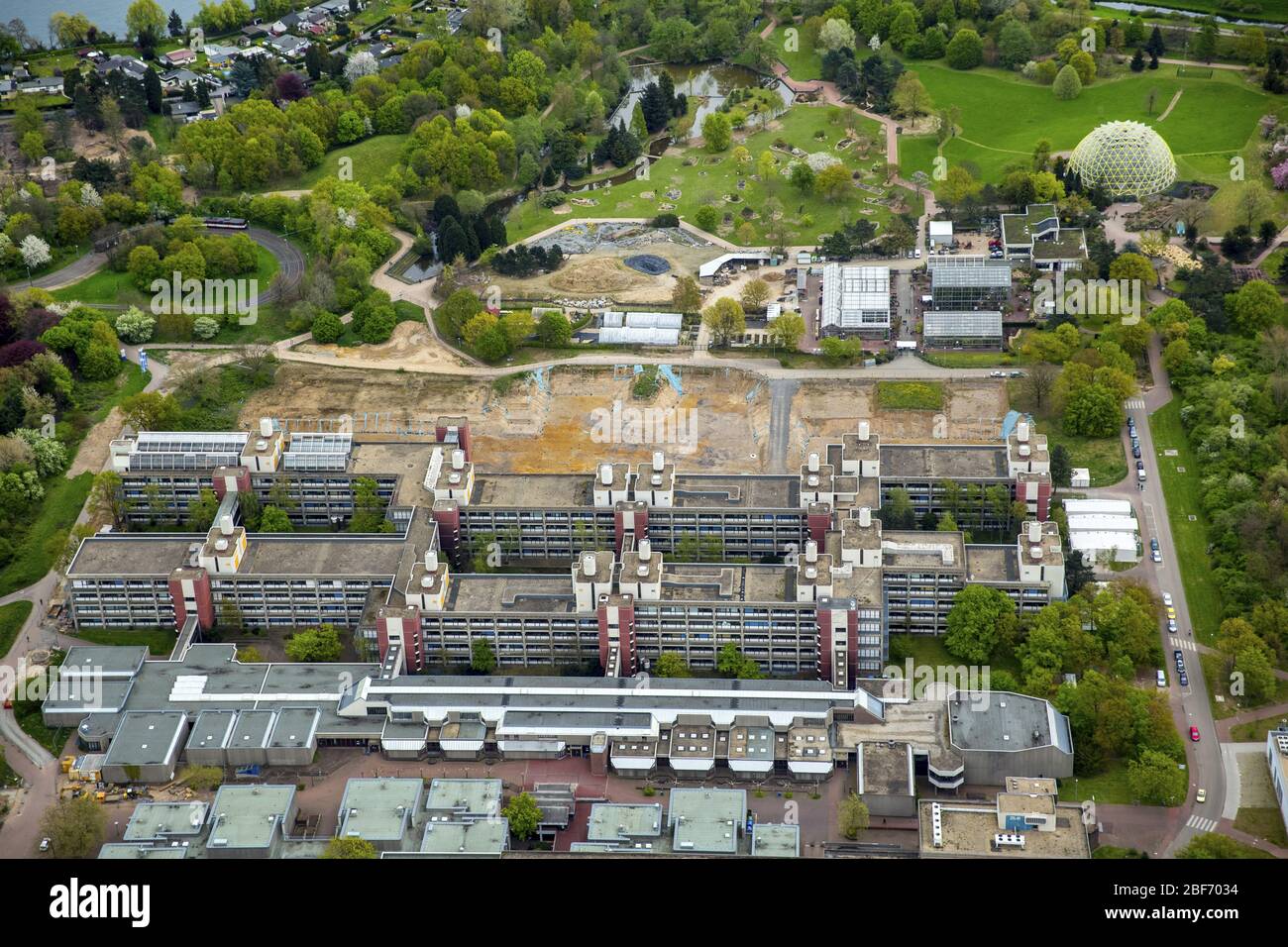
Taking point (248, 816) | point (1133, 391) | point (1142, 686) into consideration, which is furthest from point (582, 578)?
point (1133, 391)

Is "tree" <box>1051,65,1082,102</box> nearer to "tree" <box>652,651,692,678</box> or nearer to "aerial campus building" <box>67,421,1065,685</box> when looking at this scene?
"aerial campus building" <box>67,421,1065,685</box>

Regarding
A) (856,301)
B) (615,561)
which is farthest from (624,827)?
(856,301)

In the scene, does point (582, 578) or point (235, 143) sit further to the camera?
point (235, 143)

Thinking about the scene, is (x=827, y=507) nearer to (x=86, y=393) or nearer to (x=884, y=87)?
(x=86, y=393)

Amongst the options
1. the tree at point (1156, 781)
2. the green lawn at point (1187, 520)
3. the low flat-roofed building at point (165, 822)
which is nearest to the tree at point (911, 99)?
the green lawn at point (1187, 520)

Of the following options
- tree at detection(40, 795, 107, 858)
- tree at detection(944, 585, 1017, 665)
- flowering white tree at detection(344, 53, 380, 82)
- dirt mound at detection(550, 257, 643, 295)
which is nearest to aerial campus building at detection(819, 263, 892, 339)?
dirt mound at detection(550, 257, 643, 295)

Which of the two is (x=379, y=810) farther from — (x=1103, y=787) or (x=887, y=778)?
(x=1103, y=787)
